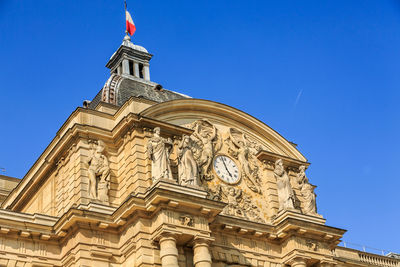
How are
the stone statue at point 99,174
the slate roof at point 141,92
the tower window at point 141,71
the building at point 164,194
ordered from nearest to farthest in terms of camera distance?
1. the building at point 164,194
2. the stone statue at point 99,174
3. the slate roof at point 141,92
4. the tower window at point 141,71

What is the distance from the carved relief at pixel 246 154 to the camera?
29594 mm

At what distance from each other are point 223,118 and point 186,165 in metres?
5.06

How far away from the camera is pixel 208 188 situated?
1104 inches

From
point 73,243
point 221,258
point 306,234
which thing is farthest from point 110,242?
point 306,234

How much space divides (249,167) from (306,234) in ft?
13.4

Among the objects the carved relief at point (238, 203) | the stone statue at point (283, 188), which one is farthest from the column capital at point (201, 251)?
the stone statue at point (283, 188)

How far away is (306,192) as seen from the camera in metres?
29.9

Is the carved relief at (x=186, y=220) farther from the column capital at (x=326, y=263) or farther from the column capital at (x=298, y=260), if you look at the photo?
the column capital at (x=326, y=263)

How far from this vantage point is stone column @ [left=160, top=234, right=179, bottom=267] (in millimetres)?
23203

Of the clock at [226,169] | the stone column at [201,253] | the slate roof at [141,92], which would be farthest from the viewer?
the slate roof at [141,92]

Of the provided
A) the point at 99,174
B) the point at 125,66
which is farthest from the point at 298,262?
the point at 125,66

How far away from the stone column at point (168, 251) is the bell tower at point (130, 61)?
13.2 meters

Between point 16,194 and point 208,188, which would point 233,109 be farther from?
point 16,194

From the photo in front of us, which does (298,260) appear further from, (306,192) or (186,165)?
Result: (186,165)
